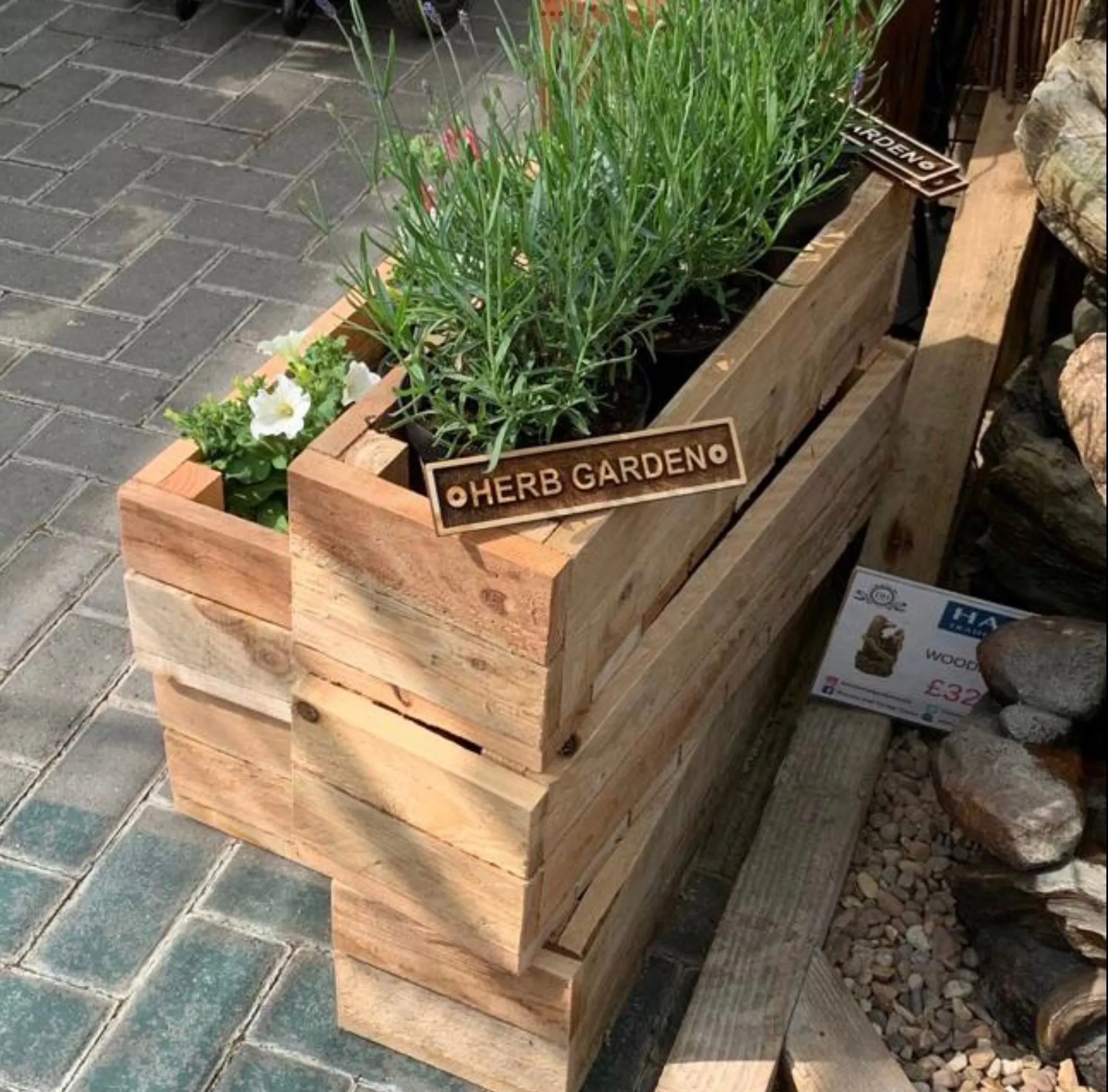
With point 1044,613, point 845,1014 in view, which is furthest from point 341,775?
point 1044,613

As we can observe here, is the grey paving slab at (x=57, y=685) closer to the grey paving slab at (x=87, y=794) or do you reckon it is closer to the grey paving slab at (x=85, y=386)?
the grey paving slab at (x=87, y=794)

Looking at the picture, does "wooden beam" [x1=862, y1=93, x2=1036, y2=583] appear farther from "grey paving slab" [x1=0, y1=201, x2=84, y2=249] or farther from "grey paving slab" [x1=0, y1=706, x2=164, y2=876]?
A: "grey paving slab" [x1=0, y1=201, x2=84, y2=249]

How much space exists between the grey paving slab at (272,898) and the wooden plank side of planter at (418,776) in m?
0.71

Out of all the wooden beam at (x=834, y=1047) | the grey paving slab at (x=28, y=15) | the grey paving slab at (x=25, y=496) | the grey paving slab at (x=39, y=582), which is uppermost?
→ the grey paving slab at (x=28, y=15)

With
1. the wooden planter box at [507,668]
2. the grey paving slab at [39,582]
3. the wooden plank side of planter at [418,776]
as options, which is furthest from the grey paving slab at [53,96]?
the wooden plank side of planter at [418,776]

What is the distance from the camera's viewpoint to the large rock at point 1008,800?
231 centimetres

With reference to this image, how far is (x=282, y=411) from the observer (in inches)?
103

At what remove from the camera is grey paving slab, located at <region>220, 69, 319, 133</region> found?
209 inches

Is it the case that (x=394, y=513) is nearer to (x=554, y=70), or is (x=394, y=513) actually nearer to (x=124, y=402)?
(x=554, y=70)

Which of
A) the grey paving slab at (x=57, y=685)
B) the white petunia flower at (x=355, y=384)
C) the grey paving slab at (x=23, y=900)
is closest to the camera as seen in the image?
the white petunia flower at (x=355, y=384)

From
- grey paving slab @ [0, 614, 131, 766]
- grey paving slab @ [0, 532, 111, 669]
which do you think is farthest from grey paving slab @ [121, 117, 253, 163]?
grey paving slab @ [0, 614, 131, 766]

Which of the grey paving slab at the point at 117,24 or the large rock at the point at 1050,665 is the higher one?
the large rock at the point at 1050,665

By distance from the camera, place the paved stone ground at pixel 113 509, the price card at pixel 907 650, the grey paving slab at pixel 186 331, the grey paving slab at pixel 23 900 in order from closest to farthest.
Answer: the paved stone ground at pixel 113 509 → the grey paving slab at pixel 23 900 → the price card at pixel 907 650 → the grey paving slab at pixel 186 331

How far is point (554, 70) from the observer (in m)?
2.43
